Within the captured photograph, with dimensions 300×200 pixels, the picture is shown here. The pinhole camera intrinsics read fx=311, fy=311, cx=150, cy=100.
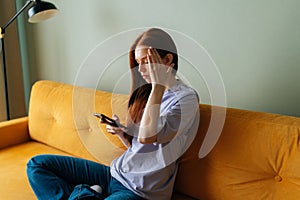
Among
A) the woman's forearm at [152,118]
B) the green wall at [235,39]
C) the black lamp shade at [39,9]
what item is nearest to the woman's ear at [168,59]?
the woman's forearm at [152,118]

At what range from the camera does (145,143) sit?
1085 millimetres

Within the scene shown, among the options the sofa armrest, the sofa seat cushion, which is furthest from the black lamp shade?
the sofa seat cushion

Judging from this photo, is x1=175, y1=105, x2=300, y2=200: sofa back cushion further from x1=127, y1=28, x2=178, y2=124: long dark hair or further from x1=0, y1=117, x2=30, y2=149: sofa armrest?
x1=0, y1=117, x2=30, y2=149: sofa armrest

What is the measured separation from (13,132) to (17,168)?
420mm

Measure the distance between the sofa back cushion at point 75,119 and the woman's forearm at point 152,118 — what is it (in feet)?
1.22

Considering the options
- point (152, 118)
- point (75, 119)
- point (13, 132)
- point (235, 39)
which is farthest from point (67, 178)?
point (235, 39)

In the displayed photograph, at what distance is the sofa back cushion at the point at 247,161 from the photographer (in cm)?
107

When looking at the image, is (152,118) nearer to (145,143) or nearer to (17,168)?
(145,143)

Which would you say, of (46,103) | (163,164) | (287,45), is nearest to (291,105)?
(287,45)

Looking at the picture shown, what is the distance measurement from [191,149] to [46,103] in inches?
41.0

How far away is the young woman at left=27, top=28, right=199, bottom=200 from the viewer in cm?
106

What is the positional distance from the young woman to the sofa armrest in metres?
0.66

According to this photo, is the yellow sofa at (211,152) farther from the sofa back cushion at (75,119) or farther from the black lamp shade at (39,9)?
the black lamp shade at (39,9)

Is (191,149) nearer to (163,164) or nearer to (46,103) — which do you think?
(163,164)
